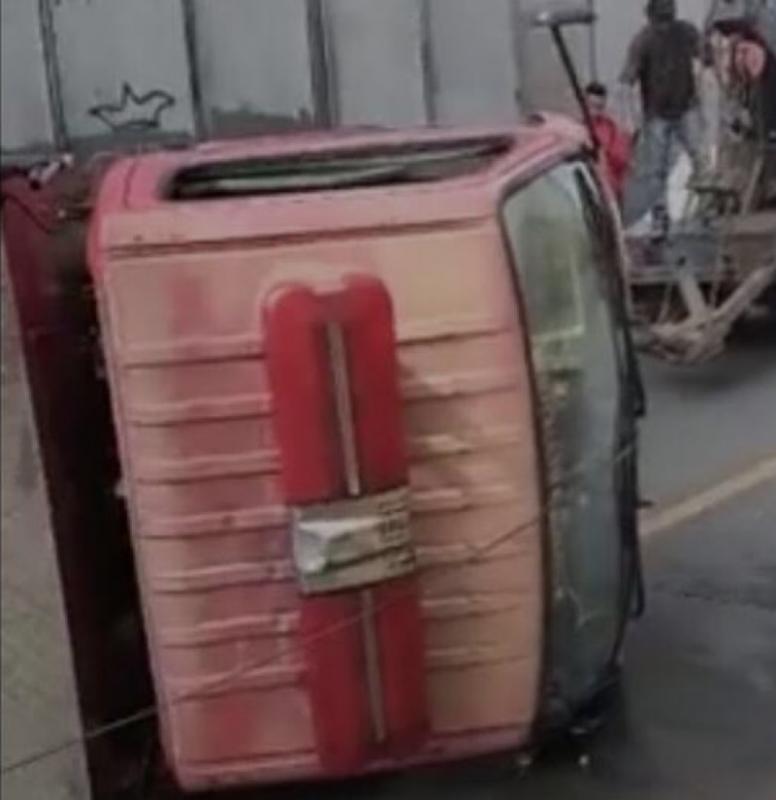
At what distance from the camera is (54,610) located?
160 inches

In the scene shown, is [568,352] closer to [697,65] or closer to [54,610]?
[54,610]

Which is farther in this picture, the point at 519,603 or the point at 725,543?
the point at 725,543

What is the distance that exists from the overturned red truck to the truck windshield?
0.02 metres

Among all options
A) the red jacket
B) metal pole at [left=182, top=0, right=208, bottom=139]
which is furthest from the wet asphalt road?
metal pole at [left=182, top=0, right=208, bottom=139]

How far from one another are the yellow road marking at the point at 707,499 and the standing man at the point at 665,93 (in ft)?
13.2

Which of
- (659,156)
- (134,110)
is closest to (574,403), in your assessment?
(659,156)

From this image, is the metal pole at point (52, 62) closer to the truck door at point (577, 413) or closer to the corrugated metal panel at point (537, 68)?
the corrugated metal panel at point (537, 68)

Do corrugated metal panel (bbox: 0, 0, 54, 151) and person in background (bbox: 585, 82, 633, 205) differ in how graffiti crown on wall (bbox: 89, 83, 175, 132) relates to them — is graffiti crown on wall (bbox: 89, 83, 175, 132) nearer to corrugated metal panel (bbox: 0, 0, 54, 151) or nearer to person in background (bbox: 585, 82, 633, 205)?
person in background (bbox: 585, 82, 633, 205)

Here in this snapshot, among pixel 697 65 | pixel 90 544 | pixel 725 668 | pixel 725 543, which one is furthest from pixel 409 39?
pixel 90 544

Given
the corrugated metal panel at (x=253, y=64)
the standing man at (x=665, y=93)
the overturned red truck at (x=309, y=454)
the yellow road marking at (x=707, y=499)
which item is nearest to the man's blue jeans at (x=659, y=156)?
the standing man at (x=665, y=93)

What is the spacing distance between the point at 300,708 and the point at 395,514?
544 mm

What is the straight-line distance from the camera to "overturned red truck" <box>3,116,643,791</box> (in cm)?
416

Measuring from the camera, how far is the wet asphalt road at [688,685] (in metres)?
4.93

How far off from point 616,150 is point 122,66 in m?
3.38
